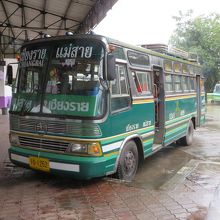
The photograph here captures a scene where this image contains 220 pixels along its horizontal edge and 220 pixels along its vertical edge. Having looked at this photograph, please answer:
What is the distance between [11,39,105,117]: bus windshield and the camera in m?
4.96

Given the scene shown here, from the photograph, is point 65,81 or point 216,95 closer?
point 65,81

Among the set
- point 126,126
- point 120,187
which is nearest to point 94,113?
point 126,126

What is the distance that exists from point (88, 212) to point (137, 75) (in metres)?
2.84

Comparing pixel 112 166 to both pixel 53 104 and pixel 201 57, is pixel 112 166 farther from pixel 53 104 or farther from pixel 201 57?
pixel 201 57

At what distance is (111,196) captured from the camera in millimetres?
4941

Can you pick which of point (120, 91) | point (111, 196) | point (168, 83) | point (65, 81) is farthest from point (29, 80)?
point (168, 83)

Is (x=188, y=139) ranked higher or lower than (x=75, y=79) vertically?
lower

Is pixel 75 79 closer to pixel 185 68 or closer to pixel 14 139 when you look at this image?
pixel 14 139

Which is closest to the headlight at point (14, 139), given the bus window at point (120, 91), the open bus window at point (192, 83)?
the bus window at point (120, 91)

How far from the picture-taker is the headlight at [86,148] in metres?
4.91

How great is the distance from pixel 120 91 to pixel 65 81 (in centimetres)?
95

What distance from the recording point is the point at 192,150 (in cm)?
959

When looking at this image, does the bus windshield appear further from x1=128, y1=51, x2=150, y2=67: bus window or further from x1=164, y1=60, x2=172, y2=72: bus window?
x1=164, y1=60, x2=172, y2=72: bus window

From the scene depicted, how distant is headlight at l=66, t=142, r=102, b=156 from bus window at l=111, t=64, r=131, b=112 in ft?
2.17
